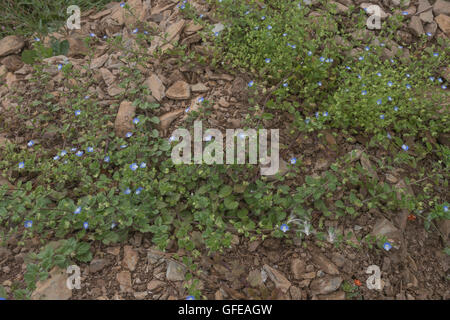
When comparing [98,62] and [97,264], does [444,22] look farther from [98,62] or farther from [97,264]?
[97,264]

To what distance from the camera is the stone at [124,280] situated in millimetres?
2543

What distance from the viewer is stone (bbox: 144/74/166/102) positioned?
352 cm

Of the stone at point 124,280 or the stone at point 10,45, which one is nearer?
the stone at point 124,280

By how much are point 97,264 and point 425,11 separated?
14.7ft

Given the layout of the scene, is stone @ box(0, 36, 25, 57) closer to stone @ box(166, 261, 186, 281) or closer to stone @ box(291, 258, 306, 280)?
stone @ box(166, 261, 186, 281)

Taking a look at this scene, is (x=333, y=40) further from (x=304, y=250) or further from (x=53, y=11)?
(x=53, y=11)

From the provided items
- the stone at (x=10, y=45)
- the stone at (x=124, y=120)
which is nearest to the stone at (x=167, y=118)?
the stone at (x=124, y=120)

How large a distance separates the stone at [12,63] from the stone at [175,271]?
3.31 metres

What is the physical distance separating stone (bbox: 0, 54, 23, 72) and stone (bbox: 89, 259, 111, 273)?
115 inches

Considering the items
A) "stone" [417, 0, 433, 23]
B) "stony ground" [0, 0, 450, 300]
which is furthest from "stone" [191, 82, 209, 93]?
"stone" [417, 0, 433, 23]

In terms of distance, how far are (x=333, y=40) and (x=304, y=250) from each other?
2236 millimetres

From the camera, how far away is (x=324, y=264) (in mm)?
2627

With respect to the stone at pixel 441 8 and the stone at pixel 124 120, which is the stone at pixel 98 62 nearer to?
the stone at pixel 124 120
